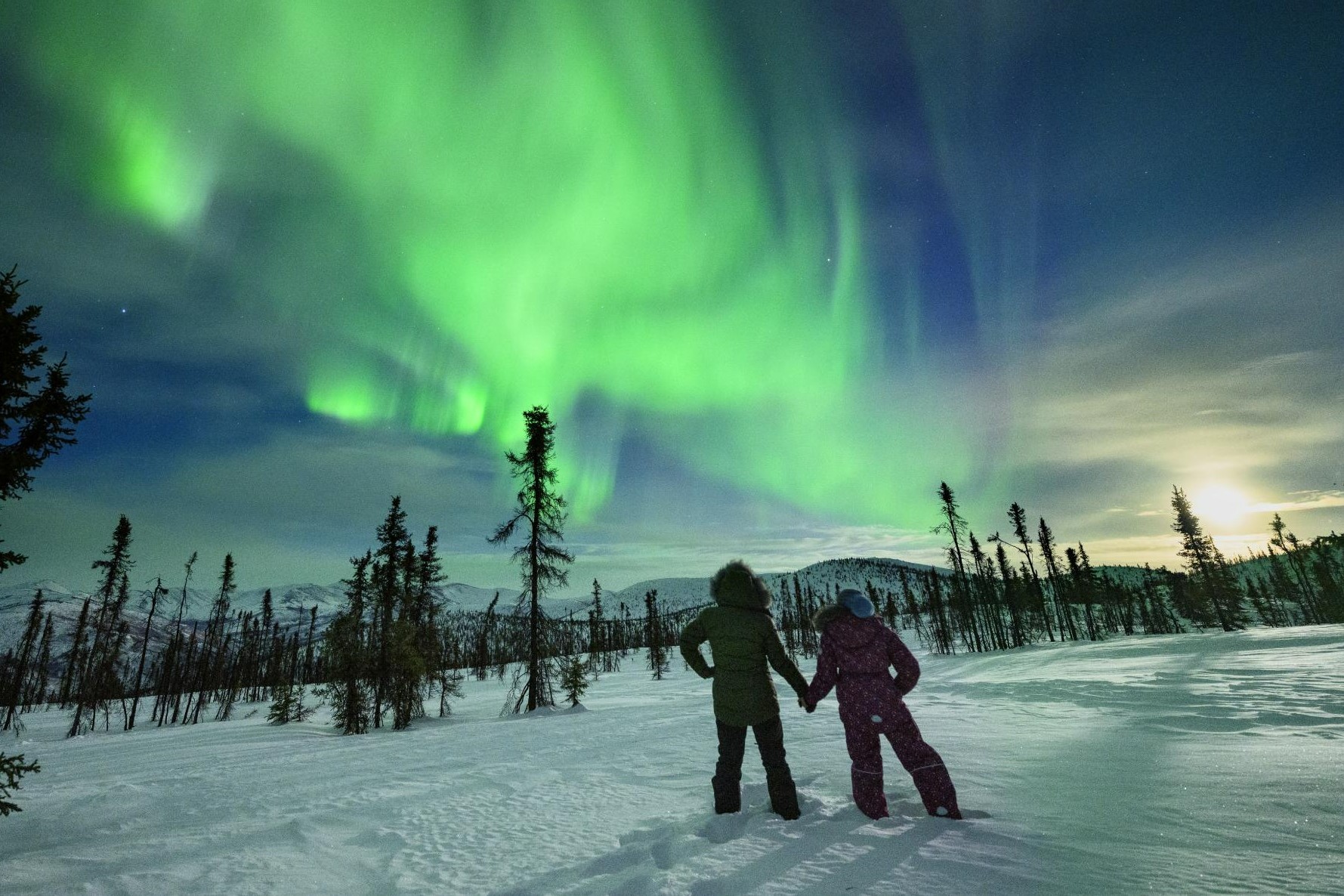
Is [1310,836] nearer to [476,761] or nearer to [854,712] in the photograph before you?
[854,712]

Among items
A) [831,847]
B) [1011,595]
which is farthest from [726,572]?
[1011,595]

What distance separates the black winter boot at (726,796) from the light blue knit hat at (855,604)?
178 centimetres

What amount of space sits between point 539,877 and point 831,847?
198cm

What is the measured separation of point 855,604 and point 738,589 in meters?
1.05

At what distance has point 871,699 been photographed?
14.0 feet

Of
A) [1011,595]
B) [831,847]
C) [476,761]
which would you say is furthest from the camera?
[1011,595]

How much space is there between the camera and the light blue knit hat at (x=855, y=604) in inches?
173

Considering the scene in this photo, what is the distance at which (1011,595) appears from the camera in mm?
43250

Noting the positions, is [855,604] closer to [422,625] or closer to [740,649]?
[740,649]

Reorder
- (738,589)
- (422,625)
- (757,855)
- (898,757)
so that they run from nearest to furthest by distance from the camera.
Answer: (757,855) → (898,757) → (738,589) → (422,625)

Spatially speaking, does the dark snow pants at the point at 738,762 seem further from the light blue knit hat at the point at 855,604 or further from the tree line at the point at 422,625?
the tree line at the point at 422,625

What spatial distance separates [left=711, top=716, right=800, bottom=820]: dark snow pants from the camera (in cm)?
418

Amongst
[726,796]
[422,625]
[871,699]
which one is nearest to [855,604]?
[871,699]

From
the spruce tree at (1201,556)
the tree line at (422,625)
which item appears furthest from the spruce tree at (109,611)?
the spruce tree at (1201,556)
